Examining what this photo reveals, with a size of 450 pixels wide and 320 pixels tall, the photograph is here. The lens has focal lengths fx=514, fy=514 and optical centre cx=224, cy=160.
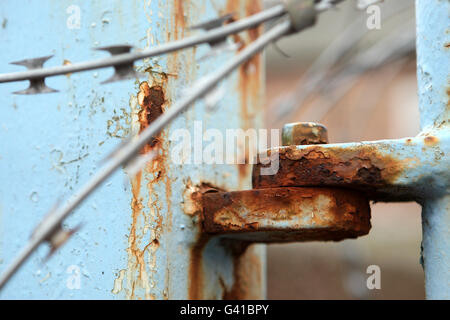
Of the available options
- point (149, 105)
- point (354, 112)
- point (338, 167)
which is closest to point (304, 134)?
point (338, 167)

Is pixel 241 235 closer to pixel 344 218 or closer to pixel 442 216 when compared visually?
pixel 344 218

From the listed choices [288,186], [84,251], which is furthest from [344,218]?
[84,251]

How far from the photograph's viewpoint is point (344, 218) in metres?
0.66

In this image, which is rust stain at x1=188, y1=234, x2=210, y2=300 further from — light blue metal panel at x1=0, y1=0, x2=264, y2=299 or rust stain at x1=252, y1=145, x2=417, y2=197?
rust stain at x1=252, y1=145, x2=417, y2=197

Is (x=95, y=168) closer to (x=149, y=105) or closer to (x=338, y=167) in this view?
(x=149, y=105)

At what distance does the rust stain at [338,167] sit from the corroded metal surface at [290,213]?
0.02m

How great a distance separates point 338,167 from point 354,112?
294 centimetres

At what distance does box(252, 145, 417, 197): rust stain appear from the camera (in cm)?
63

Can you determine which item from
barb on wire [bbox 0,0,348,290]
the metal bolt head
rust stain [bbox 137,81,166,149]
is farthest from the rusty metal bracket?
barb on wire [bbox 0,0,348,290]

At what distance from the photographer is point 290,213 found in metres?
0.67

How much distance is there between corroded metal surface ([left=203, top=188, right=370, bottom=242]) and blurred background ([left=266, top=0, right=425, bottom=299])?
184 millimetres

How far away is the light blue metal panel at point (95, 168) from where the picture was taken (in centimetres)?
68

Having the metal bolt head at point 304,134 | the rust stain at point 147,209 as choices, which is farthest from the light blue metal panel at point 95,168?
the metal bolt head at point 304,134

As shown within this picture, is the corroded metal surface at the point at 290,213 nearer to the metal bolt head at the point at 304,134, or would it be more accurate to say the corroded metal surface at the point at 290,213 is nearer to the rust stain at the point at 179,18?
the metal bolt head at the point at 304,134
